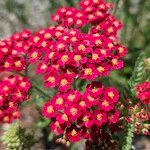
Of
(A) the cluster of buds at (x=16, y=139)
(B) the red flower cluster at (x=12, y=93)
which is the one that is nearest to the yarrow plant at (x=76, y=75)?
(B) the red flower cluster at (x=12, y=93)

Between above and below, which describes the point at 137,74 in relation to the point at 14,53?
below

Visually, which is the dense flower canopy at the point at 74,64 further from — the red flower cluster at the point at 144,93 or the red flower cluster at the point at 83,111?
the red flower cluster at the point at 144,93

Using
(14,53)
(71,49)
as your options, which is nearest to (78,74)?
(71,49)

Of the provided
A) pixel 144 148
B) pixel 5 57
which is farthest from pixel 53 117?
pixel 144 148

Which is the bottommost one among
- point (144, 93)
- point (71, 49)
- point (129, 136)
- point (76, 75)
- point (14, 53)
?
point (129, 136)

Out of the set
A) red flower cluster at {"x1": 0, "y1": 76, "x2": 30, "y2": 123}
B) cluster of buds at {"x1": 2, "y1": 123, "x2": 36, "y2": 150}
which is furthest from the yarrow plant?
cluster of buds at {"x1": 2, "y1": 123, "x2": 36, "y2": 150}

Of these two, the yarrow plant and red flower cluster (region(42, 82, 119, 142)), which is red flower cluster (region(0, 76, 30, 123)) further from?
red flower cluster (region(42, 82, 119, 142))

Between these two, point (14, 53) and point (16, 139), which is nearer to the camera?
point (16, 139)

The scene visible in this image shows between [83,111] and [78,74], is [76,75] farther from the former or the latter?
[83,111]
